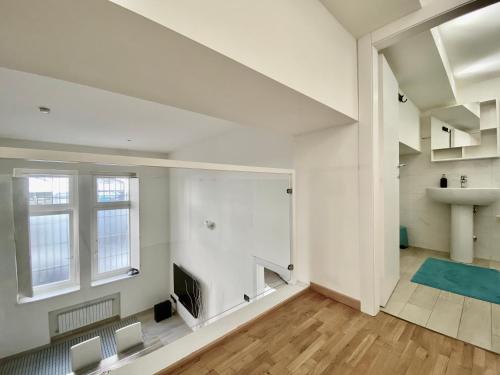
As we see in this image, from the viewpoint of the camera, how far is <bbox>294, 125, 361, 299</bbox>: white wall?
168cm

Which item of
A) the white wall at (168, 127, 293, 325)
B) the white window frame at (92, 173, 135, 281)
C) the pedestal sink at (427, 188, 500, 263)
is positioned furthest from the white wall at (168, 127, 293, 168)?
the pedestal sink at (427, 188, 500, 263)

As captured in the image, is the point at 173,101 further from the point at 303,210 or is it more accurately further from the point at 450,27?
the point at 450,27

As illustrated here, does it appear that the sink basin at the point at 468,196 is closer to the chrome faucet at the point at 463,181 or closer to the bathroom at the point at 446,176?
the bathroom at the point at 446,176

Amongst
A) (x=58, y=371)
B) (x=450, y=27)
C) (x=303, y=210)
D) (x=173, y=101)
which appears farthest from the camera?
(x=303, y=210)

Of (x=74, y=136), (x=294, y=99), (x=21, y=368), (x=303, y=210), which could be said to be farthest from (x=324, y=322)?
(x=74, y=136)

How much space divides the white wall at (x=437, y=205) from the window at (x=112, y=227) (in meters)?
3.84

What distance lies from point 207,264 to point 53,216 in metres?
1.83

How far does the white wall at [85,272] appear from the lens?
3.94ft

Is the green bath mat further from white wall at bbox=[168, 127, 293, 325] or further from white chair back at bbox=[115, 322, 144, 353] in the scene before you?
white chair back at bbox=[115, 322, 144, 353]

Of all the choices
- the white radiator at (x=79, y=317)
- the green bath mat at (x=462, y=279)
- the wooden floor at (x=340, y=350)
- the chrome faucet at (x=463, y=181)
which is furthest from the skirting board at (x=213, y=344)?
the chrome faucet at (x=463, y=181)

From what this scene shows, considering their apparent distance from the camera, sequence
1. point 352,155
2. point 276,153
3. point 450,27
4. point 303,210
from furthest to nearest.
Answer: point 276,153, point 303,210, point 450,27, point 352,155

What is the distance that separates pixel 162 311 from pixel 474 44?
4003 mm

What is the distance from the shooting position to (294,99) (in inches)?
50.1

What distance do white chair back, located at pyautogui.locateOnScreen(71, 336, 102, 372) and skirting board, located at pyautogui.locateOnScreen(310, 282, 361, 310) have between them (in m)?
1.65
